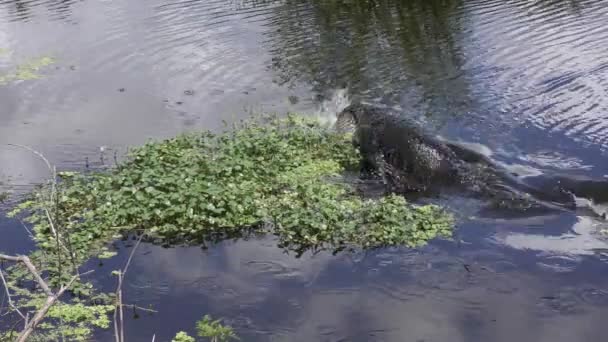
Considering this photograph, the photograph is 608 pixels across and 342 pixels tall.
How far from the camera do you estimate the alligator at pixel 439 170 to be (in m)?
9.93

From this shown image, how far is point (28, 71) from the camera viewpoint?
1812 centimetres

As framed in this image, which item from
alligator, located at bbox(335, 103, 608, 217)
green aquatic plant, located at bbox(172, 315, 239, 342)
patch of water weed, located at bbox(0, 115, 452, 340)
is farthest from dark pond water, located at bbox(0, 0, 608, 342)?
alligator, located at bbox(335, 103, 608, 217)

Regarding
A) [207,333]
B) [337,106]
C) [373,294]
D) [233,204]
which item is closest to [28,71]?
[337,106]

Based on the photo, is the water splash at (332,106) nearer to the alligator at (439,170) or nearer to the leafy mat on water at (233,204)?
the alligator at (439,170)

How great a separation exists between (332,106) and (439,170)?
13.5 ft

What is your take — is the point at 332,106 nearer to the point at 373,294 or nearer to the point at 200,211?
the point at 200,211

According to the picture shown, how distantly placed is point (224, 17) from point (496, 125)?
42.2 ft

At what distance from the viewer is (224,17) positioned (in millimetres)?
22828

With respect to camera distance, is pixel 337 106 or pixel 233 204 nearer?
pixel 233 204

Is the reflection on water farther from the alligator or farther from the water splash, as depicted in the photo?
the water splash

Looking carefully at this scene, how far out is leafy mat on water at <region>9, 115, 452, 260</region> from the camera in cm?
884

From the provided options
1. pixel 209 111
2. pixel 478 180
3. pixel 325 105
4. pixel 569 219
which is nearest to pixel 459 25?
pixel 325 105

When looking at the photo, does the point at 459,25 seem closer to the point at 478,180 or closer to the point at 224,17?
the point at 224,17

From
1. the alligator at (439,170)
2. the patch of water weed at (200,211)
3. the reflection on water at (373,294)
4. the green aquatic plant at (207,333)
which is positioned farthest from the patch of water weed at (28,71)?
the green aquatic plant at (207,333)
